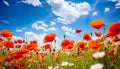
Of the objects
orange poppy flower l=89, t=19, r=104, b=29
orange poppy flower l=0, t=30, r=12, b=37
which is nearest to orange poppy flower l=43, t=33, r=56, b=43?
orange poppy flower l=89, t=19, r=104, b=29

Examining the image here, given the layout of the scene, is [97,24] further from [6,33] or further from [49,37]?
[6,33]

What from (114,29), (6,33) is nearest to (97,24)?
(114,29)

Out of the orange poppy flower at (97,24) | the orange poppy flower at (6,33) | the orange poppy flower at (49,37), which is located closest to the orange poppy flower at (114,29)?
the orange poppy flower at (97,24)

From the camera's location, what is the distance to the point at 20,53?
4.06 m

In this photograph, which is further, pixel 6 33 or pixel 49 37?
pixel 6 33

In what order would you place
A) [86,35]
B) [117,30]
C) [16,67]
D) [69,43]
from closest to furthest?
[117,30] < [16,67] < [69,43] < [86,35]

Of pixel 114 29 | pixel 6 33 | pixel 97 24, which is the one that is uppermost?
pixel 6 33

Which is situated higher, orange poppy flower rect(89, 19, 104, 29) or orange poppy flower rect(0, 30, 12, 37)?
orange poppy flower rect(0, 30, 12, 37)

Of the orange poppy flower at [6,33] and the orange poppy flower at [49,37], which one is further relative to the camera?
the orange poppy flower at [6,33]

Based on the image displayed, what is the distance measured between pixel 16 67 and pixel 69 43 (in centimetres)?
105

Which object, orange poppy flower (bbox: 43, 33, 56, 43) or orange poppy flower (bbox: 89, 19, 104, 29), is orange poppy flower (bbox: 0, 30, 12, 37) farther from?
orange poppy flower (bbox: 89, 19, 104, 29)

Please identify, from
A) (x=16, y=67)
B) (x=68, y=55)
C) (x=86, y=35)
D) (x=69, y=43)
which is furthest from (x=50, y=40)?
(x=68, y=55)

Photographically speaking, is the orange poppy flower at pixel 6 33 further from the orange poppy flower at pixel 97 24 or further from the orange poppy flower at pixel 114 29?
the orange poppy flower at pixel 114 29

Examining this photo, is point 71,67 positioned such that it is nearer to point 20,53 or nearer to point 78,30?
point 20,53
